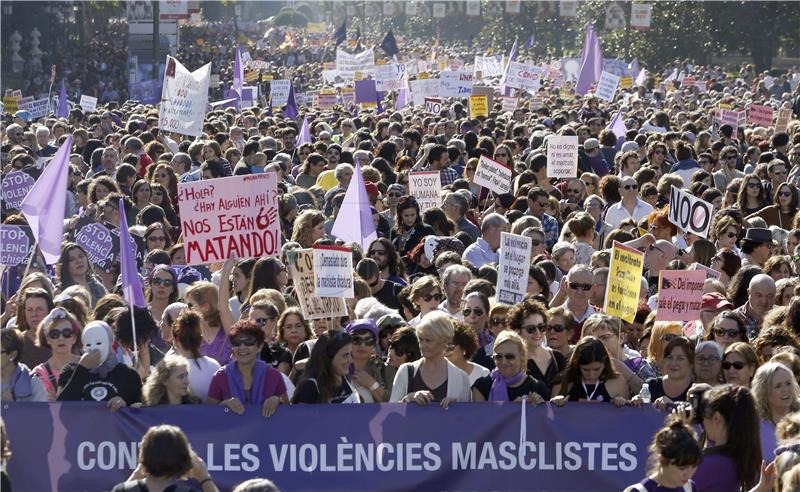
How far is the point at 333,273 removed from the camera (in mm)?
9461

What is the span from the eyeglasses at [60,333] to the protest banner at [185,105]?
32.9 ft

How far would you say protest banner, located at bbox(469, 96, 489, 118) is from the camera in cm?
2581

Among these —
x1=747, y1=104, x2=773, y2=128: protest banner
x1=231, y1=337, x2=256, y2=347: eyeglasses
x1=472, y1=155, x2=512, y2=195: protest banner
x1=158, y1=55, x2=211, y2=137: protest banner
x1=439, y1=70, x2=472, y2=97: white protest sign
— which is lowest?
x1=747, y1=104, x2=773, y2=128: protest banner

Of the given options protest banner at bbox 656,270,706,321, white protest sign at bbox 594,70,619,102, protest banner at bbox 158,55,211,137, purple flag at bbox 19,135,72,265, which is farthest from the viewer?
white protest sign at bbox 594,70,619,102

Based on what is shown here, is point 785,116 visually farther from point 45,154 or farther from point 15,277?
point 15,277

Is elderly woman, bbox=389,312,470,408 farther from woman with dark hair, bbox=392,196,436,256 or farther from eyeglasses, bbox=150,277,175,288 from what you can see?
woman with dark hair, bbox=392,196,436,256

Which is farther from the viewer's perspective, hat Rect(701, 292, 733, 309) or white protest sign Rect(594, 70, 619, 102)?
white protest sign Rect(594, 70, 619, 102)

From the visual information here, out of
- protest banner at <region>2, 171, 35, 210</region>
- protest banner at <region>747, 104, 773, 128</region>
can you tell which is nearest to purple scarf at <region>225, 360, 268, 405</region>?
protest banner at <region>2, 171, 35, 210</region>

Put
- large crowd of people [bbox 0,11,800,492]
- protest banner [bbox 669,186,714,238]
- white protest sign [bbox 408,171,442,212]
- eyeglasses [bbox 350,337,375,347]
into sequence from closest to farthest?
1. large crowd of people [bbox 0,11,800,492]
2. eyeglasses [bbox 350,337,375,347]
3. protest banner [bbox 669,186,714,238]
4. white protest sign [bbox 408,171,442,212]

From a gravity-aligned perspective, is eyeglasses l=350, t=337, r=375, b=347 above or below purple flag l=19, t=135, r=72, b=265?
below

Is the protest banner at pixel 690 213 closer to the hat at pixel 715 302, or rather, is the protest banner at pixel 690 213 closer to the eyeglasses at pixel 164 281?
the hat at pixel 715 302

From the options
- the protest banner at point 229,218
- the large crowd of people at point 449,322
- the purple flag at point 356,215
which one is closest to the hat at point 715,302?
the large crowd of people at point 449,322

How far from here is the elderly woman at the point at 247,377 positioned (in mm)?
7918

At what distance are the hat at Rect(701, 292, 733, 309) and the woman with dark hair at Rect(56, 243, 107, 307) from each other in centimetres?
409
